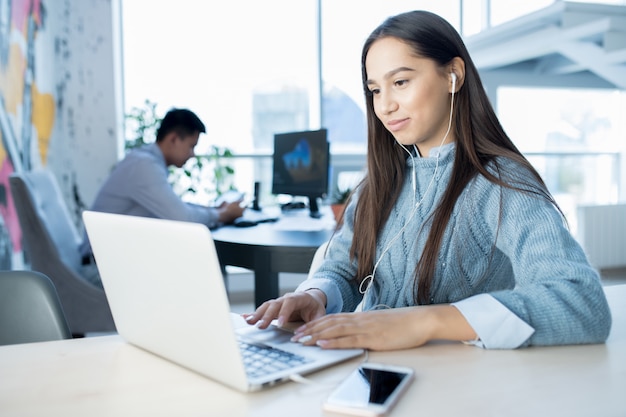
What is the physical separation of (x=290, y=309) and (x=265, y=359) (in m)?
0.20

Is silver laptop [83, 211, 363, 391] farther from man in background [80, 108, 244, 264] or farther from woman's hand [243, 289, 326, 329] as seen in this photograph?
man in background [80, 108, 244, 264]

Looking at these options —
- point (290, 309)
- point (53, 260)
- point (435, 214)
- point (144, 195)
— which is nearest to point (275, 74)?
point (144, 195)

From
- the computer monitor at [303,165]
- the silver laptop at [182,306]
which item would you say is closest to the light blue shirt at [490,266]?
the silver laptop at [182,306]

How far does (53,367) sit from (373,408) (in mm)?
469

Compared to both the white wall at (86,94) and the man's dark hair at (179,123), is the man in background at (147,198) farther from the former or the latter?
the white wall at (86,94)

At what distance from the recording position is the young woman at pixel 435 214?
0.94 m

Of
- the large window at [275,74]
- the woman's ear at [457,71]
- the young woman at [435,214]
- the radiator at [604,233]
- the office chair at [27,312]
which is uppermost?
the large window at [275,74]

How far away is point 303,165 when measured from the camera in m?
3.36

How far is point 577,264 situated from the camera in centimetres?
90

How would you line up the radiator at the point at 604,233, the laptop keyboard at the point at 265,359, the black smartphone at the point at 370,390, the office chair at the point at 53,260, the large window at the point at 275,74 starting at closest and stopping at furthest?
the black smartphone at the point at 370,390, the laptop keyboard at the point at 265,359, the office chair at the point at 53,260, the large window at the point at 275,74, the radiator at the point at 604,233

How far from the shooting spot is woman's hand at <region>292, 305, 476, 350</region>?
0.84 meters

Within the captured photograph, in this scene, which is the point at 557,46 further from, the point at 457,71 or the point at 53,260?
the point at 53,260

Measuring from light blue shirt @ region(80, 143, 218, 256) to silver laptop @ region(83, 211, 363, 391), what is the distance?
1.95m

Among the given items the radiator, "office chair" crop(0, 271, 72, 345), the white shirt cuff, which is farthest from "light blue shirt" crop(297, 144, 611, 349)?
the radiator
